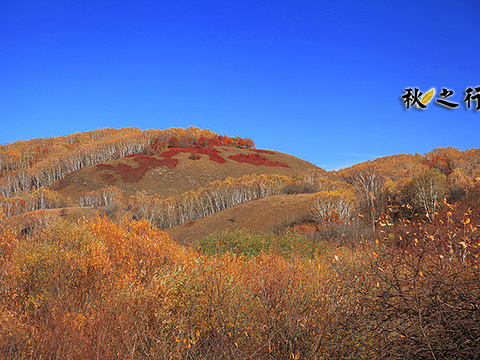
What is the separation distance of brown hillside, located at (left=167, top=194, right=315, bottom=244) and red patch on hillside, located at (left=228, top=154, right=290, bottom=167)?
48155mm

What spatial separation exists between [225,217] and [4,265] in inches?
1406

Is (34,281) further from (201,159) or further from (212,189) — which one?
(201,159)

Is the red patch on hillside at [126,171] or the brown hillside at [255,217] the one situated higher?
the red patch on hillside at [126,171]

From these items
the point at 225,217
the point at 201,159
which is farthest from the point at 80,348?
the point at 201,159

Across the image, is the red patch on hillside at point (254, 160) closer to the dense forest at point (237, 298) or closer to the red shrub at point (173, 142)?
the red shrub at point (173, 142)

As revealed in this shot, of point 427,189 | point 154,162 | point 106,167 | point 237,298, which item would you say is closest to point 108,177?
point 106,167

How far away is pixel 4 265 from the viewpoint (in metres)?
8.56

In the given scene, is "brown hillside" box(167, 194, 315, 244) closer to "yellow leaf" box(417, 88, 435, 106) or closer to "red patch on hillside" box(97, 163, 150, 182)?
"yellow leaf" box(417, 88, 435, 106)

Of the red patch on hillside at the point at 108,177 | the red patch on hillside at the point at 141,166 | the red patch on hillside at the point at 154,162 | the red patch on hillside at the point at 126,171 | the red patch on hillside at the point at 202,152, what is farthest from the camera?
the red patch on hillside at the point at 202,152

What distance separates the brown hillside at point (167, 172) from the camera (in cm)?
7688

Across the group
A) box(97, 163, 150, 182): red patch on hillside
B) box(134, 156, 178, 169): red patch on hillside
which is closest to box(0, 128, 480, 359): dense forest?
box(97, 163, 150, 182): red patch on hillside

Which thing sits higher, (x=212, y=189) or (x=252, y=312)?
(x=212, y=189)

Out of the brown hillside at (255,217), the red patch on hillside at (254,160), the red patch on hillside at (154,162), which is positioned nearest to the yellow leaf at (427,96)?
the brown hillside at (255,217)

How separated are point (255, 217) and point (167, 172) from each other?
47.0m
